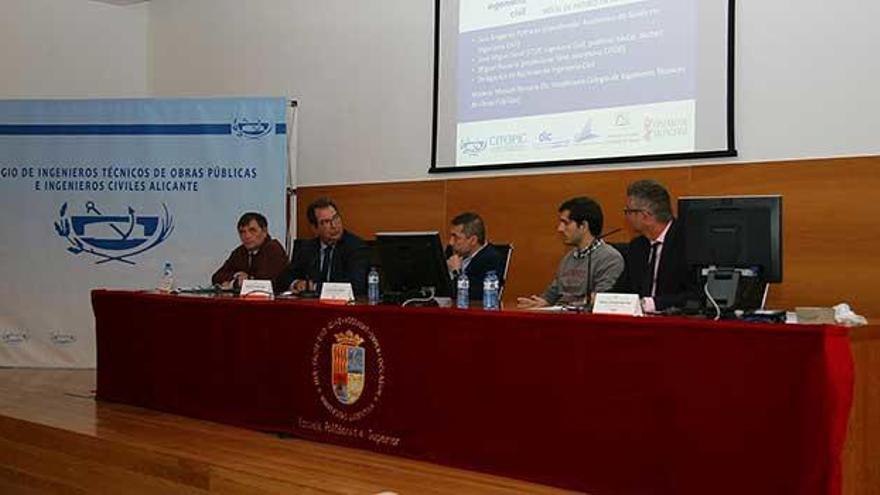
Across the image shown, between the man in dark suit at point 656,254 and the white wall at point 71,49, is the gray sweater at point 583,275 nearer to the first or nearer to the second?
the man in dark suit at point 656,254

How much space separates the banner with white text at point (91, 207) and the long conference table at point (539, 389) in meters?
1.90

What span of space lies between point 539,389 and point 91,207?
13.8ft

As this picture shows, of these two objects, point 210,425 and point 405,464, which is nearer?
point 405,464

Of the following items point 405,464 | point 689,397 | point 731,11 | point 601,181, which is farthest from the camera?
point 601,181

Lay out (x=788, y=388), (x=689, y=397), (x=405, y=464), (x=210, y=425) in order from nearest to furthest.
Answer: (x=788, y=388), (x=689, y=397), (x=405, y=464), (x=210, y=425)

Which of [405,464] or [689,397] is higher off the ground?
[689,397]

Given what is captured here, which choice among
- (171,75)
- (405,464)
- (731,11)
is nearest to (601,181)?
(731,11)

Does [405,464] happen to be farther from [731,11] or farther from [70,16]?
[70,16]

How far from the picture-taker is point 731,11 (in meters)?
4.82

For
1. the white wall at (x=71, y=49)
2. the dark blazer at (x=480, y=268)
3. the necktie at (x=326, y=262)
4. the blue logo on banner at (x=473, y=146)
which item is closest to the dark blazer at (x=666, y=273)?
the dark blazer at (x=480, y=268)

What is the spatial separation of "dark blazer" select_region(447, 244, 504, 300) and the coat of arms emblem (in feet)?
2.94

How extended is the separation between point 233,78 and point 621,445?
16.8 feet

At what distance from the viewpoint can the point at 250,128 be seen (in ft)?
21.1

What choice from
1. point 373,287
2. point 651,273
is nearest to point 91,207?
point 373,287
